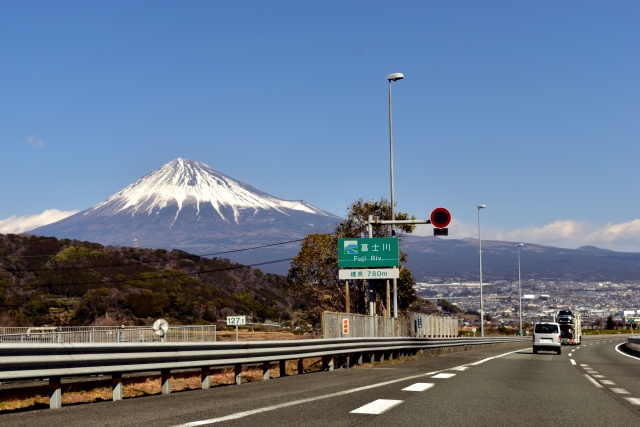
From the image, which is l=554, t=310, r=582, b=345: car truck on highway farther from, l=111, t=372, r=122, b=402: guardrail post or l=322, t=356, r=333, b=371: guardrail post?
l=111, t=372, r=122, b=402: guardrail post

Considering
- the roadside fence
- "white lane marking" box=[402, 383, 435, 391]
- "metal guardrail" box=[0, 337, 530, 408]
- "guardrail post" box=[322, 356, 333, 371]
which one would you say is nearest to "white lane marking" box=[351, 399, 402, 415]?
"white lane marking" box=[402, 383, 435, 391]

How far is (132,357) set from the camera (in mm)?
12453

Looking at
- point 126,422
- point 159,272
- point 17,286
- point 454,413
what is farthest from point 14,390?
point 159,272

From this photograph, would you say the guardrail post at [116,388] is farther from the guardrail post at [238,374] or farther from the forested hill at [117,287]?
the forested hill at [117,287]

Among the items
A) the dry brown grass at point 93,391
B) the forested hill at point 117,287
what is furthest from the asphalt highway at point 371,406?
the forested hill at point 117,287

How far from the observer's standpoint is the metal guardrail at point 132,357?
34.2ft

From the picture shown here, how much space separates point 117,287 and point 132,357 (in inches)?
3614

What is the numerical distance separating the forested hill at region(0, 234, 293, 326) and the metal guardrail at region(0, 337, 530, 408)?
2414 inches

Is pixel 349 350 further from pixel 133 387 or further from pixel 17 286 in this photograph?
pixel 17 286

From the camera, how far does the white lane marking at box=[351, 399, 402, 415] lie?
34.3ft

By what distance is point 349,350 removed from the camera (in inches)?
875

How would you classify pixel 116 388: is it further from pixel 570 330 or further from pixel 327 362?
pixel 570 330

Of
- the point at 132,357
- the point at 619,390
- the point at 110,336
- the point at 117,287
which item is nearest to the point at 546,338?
the point at 110,336

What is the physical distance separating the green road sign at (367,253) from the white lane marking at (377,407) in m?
24.8
